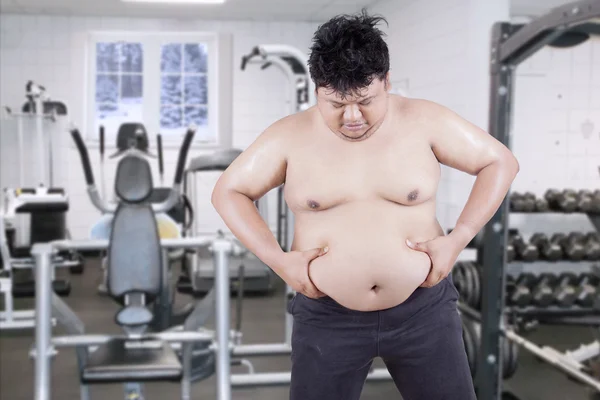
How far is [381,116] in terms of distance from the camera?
2.82 ft

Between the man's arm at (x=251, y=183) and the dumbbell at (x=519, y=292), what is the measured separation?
7.56 ft

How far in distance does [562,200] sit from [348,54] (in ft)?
9.08

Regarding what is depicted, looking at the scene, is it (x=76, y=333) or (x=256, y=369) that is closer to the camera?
(x=76, y=333)

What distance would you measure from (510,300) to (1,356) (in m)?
2.57

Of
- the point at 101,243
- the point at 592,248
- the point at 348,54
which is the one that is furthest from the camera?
the point at 592,248

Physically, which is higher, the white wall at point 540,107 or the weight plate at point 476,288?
the white wall at point 540,107

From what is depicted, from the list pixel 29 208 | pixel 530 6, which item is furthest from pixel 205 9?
pixel 530 6

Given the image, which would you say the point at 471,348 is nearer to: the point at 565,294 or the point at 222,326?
the point at 565,294

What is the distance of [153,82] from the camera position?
634cm

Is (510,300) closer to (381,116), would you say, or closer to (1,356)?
(381,116)

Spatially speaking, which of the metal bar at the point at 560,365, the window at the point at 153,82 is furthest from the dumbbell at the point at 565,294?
the window at the point at 153,82

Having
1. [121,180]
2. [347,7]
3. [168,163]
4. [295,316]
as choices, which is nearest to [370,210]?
[295,316]

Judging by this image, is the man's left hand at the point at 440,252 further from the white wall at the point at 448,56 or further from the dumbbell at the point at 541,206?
the white wall at the point at 448,56

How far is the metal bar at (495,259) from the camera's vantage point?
2.19 m
